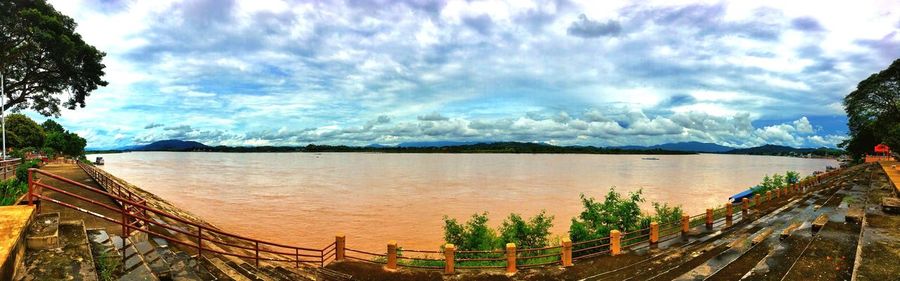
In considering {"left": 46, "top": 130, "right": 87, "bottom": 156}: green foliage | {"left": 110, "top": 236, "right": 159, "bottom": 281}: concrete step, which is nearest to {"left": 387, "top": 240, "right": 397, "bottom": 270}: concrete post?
{"left": 110, "top": 236, "right": 159, "bottom": 281}: concrete step

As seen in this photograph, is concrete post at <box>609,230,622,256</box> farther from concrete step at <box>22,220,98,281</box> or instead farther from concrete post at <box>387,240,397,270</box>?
concrete step at <box>22,220,98,281</box>

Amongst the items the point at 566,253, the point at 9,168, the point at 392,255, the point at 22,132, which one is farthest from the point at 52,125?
the point at 566,253

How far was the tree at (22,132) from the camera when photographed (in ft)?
202

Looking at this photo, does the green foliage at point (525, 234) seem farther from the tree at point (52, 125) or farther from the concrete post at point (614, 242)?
the tree at point (52, 125)

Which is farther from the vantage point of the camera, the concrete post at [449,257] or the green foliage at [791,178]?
the green foliage at [791,178]

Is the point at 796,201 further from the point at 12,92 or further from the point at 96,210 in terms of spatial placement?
the point at 12,92

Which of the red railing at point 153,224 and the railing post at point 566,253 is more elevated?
the red railing at point 153,224

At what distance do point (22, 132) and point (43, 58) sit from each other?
5568cm

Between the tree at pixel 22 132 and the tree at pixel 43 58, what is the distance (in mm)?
42563

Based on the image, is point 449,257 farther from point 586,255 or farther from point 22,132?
point 22,132

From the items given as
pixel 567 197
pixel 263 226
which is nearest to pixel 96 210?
pixel 263 226

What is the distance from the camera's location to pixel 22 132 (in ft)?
219

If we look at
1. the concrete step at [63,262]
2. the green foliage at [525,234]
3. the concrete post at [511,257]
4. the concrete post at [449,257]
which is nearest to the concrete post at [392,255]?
the concrete post at [449,257]

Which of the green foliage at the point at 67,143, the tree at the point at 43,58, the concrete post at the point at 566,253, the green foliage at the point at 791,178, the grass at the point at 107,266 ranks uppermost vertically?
the tree at the point at 43,58
